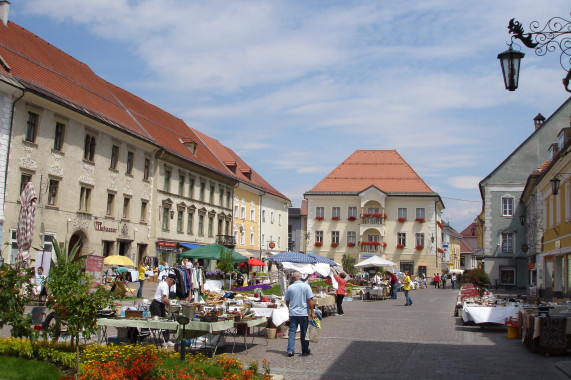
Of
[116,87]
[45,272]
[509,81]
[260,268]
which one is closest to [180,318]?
[509,81]

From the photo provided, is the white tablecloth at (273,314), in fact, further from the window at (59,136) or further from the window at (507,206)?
the window at (507,206)

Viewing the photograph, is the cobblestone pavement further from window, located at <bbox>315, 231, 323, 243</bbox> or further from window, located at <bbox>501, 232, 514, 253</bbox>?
window, located at <bbox>315, 231, 323, 243</bbox>

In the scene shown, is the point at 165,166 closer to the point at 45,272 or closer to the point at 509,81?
the point at 45,272

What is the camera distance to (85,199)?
116ft

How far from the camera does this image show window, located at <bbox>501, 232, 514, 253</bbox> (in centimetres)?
5412

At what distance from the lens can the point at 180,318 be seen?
10.8 m

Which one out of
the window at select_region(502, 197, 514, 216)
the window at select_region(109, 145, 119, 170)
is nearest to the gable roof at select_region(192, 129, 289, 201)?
the window at select_region(109, 145, 119, 170)

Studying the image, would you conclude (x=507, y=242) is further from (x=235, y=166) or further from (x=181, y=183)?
(x=181, y=183)

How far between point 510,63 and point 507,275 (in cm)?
4754

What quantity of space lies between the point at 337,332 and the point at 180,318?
7923 millimetres

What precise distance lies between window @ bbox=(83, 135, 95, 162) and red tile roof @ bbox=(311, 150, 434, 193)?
44.0 m

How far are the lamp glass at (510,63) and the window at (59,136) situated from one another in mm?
26912

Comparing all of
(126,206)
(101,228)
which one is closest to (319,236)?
(126,206)

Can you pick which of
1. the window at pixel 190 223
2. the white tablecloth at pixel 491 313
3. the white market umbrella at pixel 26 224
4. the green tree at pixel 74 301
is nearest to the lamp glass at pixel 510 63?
the green tree at pixel 74 301
